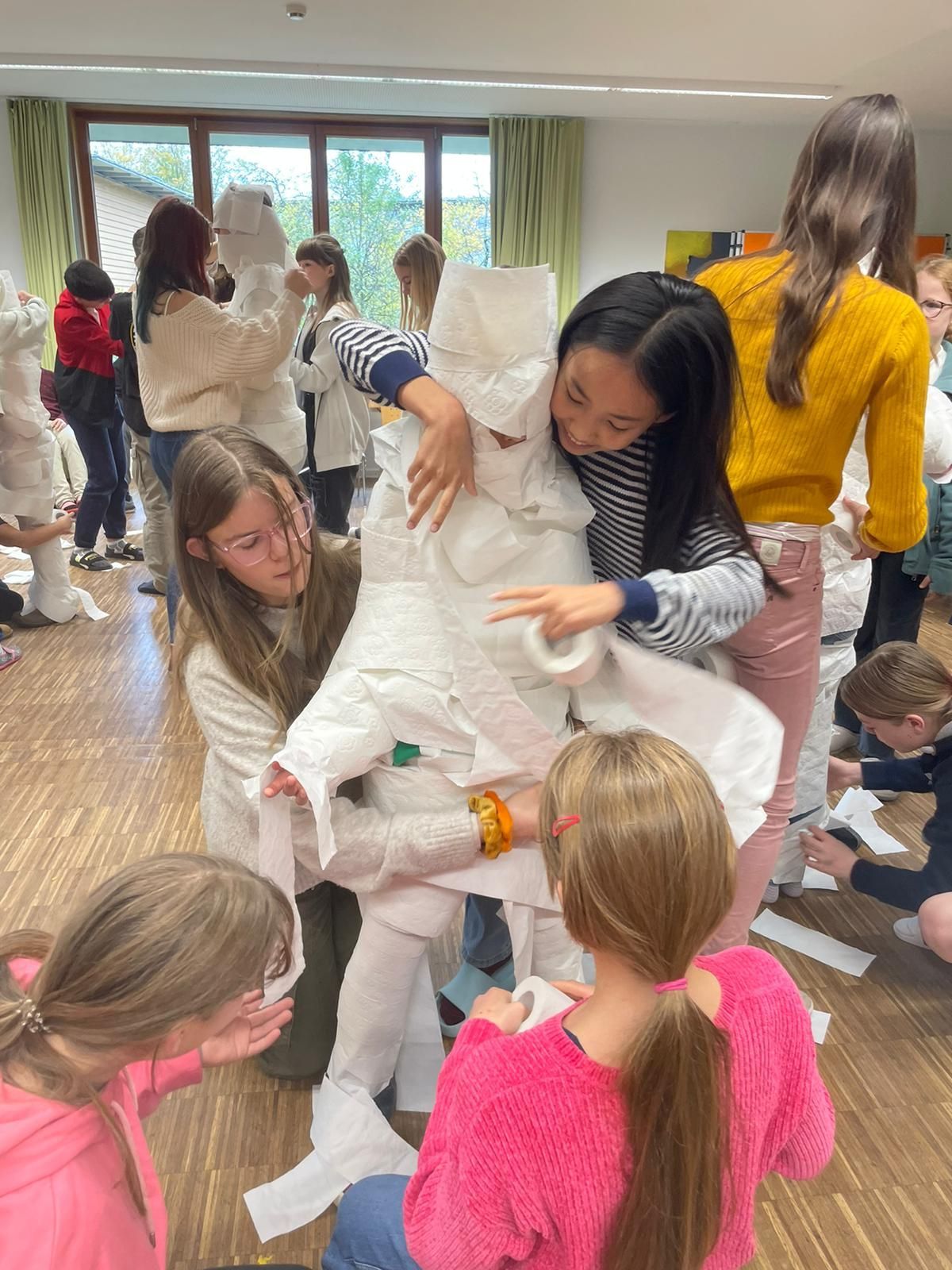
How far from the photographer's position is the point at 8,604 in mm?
3441

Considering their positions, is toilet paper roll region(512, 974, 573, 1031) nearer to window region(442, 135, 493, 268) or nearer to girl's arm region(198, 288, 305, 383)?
girl's arm region(198, 288, 305, 383)

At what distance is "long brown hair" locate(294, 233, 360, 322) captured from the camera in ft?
9.54

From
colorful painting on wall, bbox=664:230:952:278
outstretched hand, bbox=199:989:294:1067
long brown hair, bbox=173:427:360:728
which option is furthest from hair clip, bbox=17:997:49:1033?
colorful painting on wall, bbox=664:230:952:278

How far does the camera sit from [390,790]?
116 cm

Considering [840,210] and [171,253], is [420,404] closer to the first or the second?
[840,210]

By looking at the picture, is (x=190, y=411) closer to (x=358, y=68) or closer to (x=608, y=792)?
(x=608, y=792)

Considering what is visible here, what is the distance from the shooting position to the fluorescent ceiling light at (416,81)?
5.27m

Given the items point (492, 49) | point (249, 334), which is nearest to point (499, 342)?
point (249, 334)

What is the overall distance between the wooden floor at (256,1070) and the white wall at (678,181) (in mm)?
5492

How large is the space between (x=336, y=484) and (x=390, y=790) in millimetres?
2228

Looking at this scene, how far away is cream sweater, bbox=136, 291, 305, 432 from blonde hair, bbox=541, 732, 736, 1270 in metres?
2.12

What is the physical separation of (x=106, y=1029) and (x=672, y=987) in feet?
1.68

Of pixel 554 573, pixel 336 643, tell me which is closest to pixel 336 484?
pixel 336 643

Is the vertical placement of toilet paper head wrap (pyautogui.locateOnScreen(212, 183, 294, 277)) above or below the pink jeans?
above
